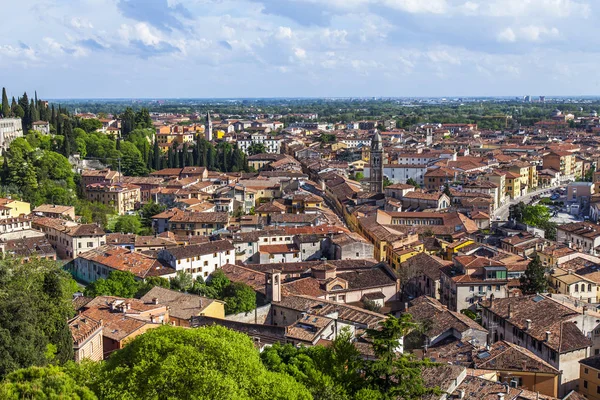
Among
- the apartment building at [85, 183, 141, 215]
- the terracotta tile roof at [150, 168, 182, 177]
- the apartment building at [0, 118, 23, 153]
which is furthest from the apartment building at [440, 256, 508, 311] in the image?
the apartment building at [0, 118, 23, 153]

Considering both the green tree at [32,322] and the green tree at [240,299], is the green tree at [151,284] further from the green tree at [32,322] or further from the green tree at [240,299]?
the green tree at [32,322]

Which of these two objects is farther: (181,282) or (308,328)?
(181,282)

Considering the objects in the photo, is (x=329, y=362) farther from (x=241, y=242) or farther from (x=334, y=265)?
(x=241, y=242)

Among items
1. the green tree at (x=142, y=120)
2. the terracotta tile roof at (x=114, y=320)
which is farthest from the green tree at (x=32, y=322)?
the green tree at (x=142, y=120)

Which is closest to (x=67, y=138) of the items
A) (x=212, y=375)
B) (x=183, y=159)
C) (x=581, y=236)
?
(x=183, y=159)

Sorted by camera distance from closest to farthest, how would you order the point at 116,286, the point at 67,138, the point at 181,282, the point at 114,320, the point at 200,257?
the point at 114,320, the point at 116,286, the point at 181,282, the point at 200,257, the point at 67,138

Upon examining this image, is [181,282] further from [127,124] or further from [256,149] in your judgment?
[256,149]
